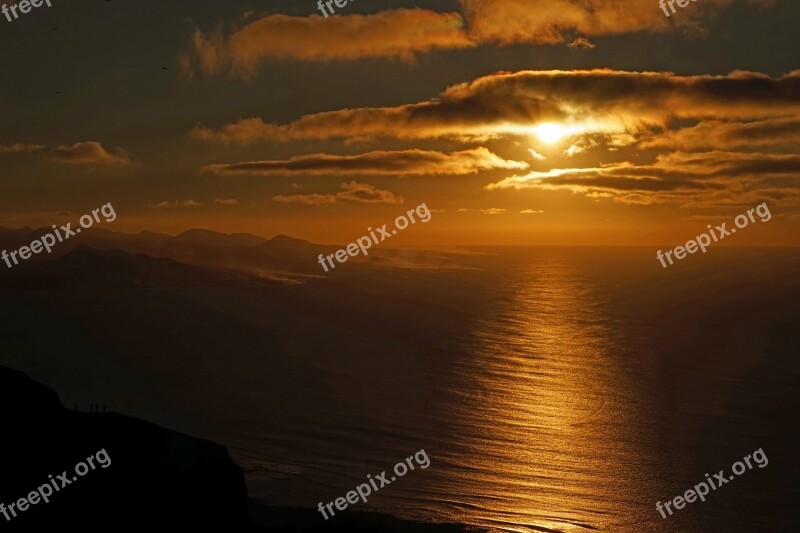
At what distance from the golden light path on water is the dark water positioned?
0.73 feet

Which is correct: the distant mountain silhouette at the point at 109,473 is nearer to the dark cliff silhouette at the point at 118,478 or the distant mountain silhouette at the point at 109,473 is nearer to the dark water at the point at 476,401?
the dark cliff silhouette at the point at 118,478

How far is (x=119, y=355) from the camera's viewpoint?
110 m

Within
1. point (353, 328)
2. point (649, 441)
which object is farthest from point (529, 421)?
point (353, 328)

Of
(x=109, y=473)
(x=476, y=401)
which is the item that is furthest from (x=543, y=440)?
(x=109, y=473)

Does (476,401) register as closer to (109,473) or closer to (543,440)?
(543,440)

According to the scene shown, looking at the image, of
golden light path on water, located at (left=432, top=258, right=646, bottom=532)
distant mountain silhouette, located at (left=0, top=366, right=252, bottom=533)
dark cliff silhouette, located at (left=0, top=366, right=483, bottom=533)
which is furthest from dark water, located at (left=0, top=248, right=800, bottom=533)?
distant mountain silhouette, located at (left=0, top=366, right=252, bottom=533)

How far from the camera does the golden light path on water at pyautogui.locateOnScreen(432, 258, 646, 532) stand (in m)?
50.2

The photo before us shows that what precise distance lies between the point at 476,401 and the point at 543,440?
14.5m

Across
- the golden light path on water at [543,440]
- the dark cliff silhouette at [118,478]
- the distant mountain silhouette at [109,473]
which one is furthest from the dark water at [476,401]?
the distant mountain silhouette at [109,473]

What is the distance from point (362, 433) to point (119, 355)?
54287mm

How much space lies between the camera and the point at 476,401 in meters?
80.5

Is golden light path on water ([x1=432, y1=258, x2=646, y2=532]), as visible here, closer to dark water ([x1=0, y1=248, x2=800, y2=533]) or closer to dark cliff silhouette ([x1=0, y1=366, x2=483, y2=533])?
dark water ([x1=0, y1=248, x2=800, y2=533])

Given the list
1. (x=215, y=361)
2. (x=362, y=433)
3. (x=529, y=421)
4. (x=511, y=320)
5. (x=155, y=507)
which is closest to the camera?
(x=155, y=507)

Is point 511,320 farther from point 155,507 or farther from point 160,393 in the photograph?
point 155,507
